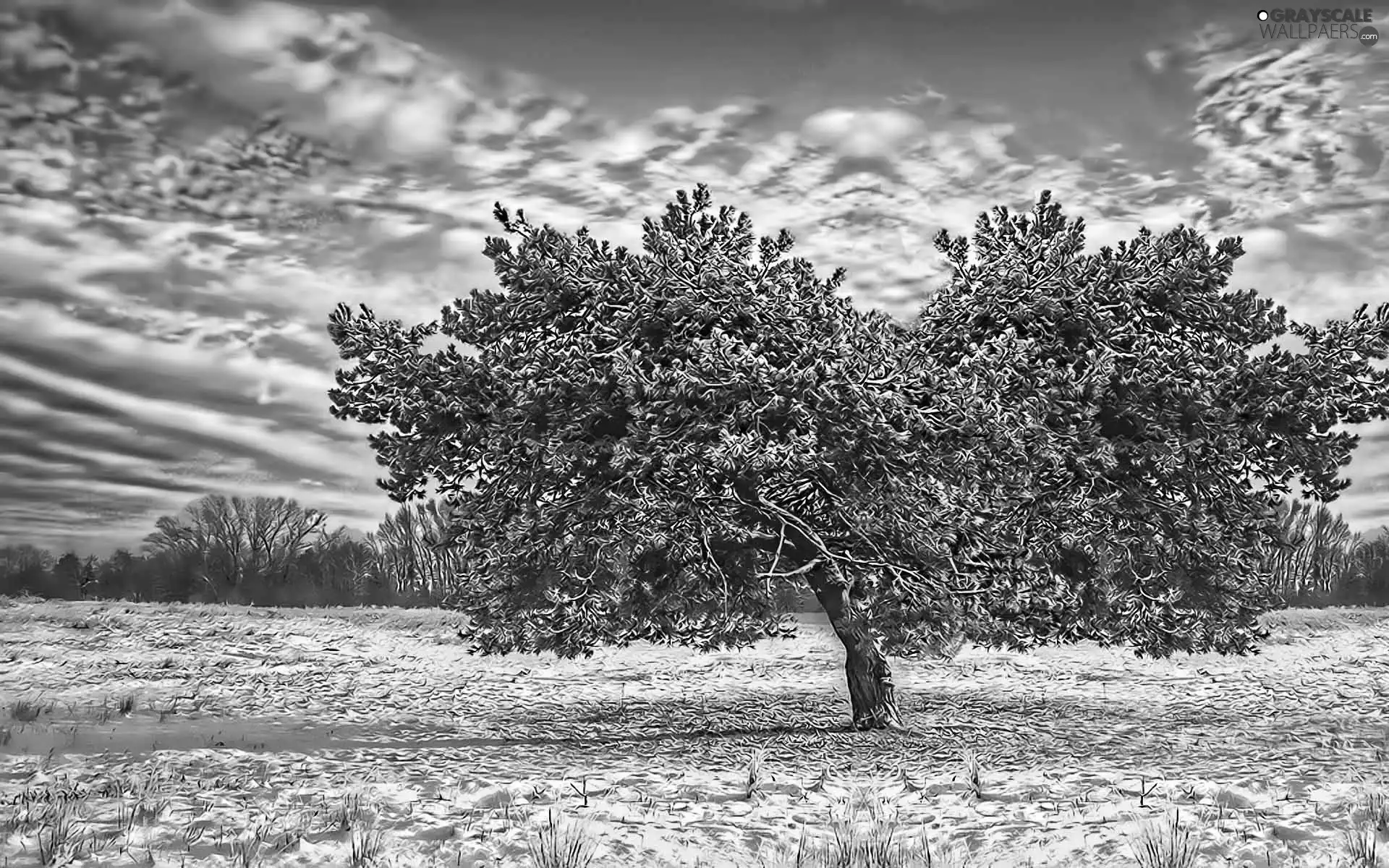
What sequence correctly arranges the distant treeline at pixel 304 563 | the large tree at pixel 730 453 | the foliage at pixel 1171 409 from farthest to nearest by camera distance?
the distant treeline at pixel 304 563, the foliage at pixel 1171 409, the large tree at pixel 730 453

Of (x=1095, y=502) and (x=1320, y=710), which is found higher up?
(x=1095, y=502)

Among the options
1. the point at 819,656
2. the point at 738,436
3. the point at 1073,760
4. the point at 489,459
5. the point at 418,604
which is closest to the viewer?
the point at 738,436

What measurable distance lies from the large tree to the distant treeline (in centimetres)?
3337

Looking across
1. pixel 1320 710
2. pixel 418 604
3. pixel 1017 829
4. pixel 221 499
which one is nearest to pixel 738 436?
pixel 1017 829

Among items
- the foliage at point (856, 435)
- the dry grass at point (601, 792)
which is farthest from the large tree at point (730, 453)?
the dry grass at point (601, 792)

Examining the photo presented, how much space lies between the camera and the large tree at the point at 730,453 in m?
13.4

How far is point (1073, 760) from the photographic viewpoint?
13758mm

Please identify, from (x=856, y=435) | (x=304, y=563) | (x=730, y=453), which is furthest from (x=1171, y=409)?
(x=304, y=563)

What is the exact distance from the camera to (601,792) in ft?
36.6

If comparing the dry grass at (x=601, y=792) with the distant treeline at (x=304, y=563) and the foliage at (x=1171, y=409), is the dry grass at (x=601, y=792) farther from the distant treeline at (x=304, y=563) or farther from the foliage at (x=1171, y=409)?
the distant treeline at (x=304, y=563)

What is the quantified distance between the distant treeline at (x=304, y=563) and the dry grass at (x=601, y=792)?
27187mm

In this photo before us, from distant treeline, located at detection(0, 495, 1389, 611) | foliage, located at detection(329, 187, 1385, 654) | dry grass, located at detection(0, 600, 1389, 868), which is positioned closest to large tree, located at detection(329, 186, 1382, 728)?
foliage, located at detection(329, 187, 1385, 654)

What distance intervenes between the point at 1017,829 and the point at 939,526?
201 inches

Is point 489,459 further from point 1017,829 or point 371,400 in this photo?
point 1017,829
